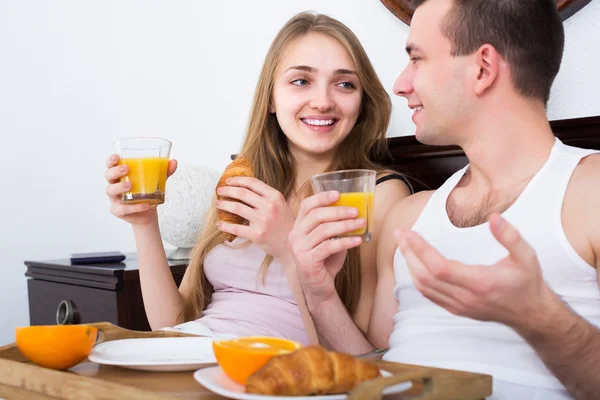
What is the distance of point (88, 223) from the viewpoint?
3256 millimetres

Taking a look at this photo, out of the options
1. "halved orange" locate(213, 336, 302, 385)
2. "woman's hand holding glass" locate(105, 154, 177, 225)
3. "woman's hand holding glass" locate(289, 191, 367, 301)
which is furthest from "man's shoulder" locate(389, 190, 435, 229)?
"halved orange" locate(213, 336, 302, 385)

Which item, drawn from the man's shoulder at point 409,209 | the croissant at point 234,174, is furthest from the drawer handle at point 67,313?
the man's shoulder at point 409,209

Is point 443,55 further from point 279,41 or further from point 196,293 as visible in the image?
point 196,293

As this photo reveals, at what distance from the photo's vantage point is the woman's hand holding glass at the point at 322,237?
48.8 inches

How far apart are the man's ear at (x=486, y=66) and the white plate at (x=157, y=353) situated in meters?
0.73

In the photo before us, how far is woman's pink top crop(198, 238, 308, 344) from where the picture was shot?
1707 millimetres

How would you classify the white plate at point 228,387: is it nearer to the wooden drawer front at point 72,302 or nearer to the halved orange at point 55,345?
the halved orange at point 55,345

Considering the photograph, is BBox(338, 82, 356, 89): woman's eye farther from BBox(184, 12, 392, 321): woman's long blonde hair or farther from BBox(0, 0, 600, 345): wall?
BBox(0, 0, 600, 345): wall

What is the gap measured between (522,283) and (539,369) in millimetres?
413

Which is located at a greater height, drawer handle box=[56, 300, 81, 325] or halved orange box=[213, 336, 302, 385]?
halved orange box=[213, 336, 302, 385]

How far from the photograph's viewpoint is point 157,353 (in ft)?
3.46

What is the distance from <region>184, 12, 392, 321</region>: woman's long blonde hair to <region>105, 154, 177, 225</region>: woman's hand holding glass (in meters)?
0.23

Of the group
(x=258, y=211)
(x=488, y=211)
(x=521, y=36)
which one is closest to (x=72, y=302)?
(x=258, y=211)

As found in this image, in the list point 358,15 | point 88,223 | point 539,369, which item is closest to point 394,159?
point 358,15
